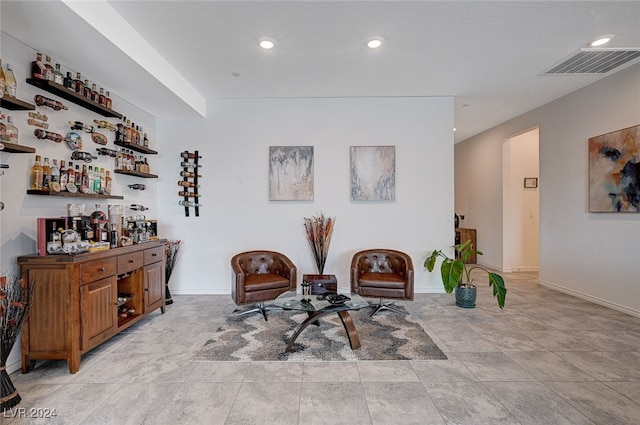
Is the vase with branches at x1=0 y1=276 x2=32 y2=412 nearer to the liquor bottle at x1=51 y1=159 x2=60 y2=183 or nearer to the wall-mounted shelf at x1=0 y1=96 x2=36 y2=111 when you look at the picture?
the liquor bottle at x1=51 y1=159 x2=60 y2=183

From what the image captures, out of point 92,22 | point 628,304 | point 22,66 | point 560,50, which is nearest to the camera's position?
point 92,22

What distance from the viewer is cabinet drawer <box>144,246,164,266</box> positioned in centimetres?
322

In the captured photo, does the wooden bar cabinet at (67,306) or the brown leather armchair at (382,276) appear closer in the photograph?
the wooden bar cabinet at (67,306)

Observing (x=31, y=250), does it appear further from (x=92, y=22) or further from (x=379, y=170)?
(x=379, y=170)

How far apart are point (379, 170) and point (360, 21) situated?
7.16 feet

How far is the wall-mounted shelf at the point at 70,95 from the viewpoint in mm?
2431

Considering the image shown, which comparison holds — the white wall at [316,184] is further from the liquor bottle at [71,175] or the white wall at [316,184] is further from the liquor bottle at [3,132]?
the liquor bottle at [3,132]

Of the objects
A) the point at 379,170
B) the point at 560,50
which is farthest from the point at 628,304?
the point at 379,170

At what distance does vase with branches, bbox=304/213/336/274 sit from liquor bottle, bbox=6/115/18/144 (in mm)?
3132

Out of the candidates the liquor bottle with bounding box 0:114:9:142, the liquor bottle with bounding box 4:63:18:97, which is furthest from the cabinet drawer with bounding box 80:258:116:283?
the liquor bottle with bounding box 4:63:18:97

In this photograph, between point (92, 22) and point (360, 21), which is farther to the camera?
point (360, 21)

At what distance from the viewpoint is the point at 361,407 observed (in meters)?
1.86

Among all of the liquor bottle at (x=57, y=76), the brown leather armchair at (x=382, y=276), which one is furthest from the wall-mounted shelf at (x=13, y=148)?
the brown leather armchair at (x=382, y=276)

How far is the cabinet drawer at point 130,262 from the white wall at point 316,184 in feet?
4.40
